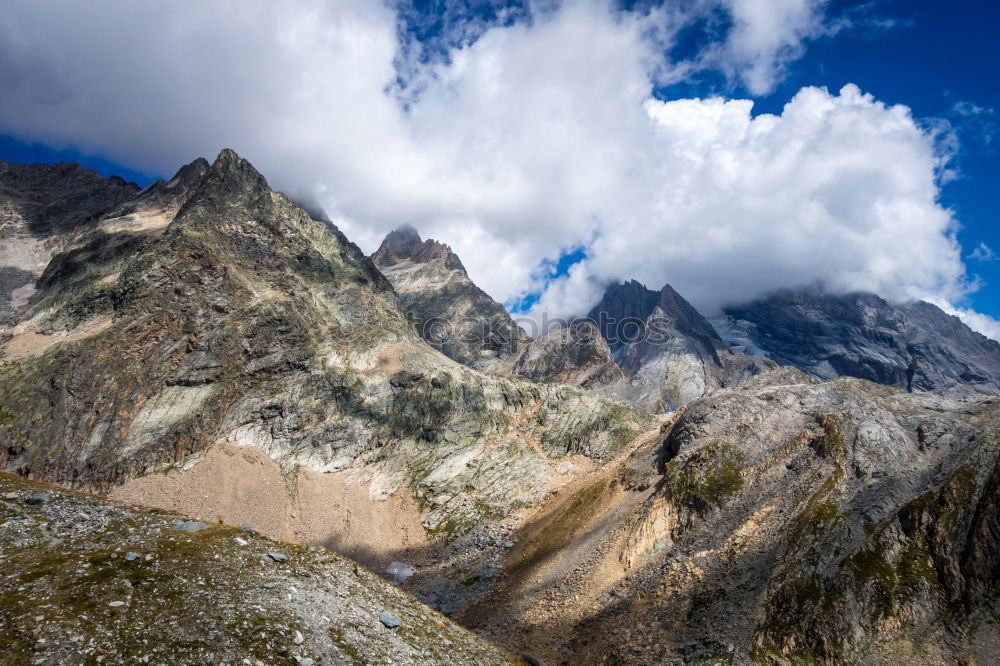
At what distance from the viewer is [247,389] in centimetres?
9262

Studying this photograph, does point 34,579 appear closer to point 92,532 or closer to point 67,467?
point 92,532

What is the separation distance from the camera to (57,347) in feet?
277

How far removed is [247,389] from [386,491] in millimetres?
34929

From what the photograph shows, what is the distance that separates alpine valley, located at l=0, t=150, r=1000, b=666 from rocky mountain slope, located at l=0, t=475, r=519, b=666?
4.0 inches

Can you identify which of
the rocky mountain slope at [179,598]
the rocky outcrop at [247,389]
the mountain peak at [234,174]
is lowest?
the rocky mountain slope at [179,598]

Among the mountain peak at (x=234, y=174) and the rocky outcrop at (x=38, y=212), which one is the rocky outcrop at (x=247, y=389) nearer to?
the mountain peak at (x=234, y=174)

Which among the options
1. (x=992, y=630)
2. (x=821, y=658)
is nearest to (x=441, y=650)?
(x=821, y=658)

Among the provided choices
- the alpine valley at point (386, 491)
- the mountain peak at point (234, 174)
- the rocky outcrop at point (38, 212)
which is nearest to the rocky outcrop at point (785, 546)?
the alpine valley at point (386, 491)

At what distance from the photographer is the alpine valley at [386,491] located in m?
17.4

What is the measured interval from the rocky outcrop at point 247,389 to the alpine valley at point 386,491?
0.49m

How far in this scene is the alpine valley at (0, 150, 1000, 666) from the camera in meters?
17.4

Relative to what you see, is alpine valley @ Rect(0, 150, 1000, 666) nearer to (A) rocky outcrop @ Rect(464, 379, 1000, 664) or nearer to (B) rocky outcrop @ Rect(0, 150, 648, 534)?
(A) rocky outcrop @ Rect(464, 379, 1000, 664)

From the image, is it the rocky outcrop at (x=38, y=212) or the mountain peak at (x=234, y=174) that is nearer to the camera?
the mountain peak at (x=234, y=174)

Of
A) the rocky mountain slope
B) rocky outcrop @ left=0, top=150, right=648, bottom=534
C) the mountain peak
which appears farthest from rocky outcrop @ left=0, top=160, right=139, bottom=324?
the rocky mountain slope
